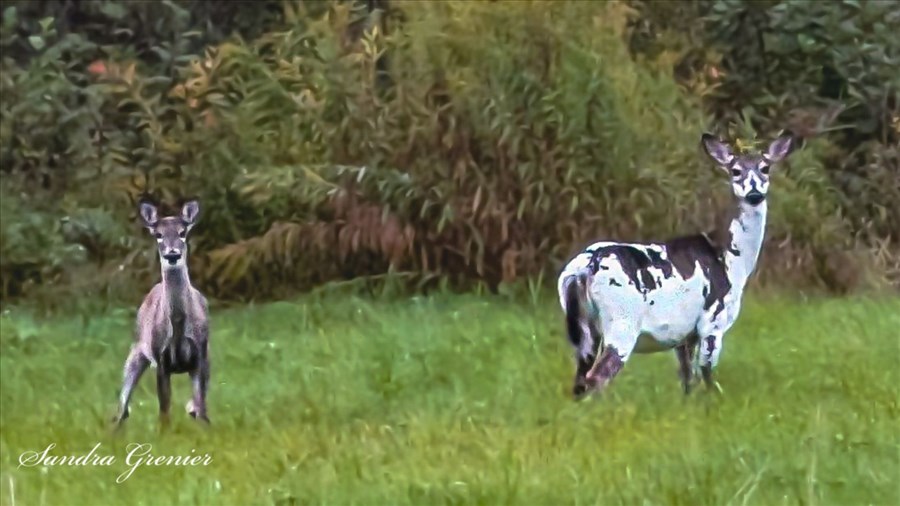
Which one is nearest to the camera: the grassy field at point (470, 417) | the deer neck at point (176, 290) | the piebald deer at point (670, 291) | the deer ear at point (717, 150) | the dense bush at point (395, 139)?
the grassy field at point (470, 417)

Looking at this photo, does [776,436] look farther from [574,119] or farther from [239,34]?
[239,34]

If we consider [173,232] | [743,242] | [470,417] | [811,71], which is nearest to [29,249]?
[173,232]

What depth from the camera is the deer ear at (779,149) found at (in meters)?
2.66

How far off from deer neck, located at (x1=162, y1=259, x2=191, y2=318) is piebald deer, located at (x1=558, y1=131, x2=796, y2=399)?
0.81 meters

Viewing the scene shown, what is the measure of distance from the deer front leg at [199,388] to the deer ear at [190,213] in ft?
0.96

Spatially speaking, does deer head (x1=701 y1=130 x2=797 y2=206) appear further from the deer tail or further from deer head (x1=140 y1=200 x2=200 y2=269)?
deer head (x1=140 y1=200 x2=200 y2=269)

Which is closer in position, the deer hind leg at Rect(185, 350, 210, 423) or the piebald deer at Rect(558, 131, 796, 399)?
the piebald deer at Rect(558, 131, 796, 399)

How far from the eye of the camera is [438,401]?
279 cm

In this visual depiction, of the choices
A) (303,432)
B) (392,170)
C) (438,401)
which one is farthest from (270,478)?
(392,170)

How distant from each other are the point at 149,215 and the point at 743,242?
128 centimetres

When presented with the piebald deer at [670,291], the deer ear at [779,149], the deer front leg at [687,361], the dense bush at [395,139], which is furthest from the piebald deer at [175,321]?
the deer ear at [779,149]

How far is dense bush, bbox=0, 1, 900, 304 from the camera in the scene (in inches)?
116

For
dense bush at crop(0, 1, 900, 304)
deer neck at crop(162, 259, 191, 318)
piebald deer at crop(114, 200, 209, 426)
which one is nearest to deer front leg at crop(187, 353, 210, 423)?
piebald deer at crop(114, 200, 209, 426)

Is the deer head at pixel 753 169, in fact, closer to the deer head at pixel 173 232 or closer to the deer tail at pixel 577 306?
the deer tail at pixel 577 306
